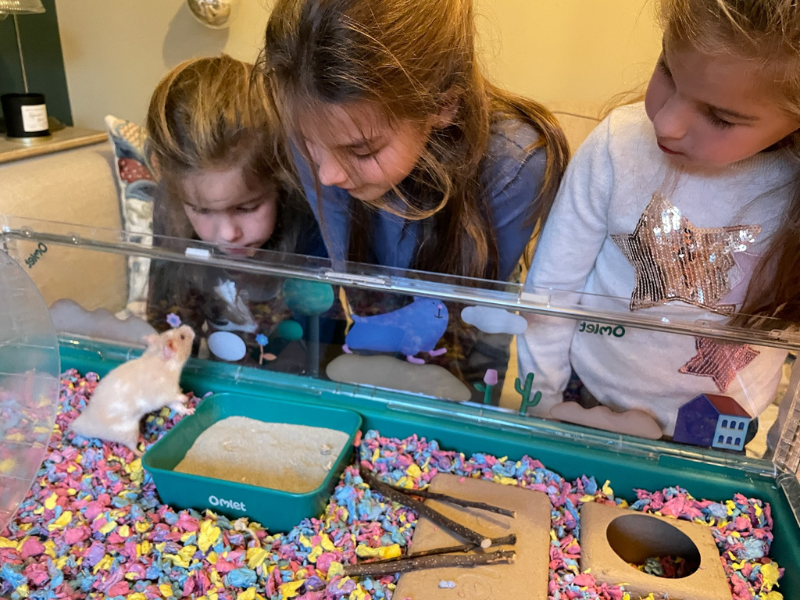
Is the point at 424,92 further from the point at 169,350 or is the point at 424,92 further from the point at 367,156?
the point at 169,350

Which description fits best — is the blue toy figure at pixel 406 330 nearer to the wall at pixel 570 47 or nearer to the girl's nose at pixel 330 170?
the girl's nose at pixel 330 170

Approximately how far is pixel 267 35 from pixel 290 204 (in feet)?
1.17

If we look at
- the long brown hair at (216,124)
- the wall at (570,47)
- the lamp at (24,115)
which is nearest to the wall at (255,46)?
the wall at (570,47)

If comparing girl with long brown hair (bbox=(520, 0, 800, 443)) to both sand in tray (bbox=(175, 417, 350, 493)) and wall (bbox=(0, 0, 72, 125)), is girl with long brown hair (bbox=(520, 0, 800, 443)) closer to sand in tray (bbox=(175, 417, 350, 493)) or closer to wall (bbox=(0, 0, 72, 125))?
sand in tray (bbox=(175, 417, 350, 493))

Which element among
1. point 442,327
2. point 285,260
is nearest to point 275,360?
point 285,260

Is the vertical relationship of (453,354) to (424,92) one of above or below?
below

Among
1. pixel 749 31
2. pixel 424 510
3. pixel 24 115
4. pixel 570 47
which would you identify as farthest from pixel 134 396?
pixel 570 47

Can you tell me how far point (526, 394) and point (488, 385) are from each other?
2.2 inches

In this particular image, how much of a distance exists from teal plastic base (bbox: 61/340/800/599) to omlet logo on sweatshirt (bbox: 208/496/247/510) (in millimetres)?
191

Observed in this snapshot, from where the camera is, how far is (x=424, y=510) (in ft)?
2.42

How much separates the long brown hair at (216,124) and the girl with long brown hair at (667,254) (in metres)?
0.49

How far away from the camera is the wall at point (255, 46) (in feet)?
5.56

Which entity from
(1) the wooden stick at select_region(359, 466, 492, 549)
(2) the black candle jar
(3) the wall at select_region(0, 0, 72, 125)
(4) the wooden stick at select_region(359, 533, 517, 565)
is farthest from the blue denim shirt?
(3) the wall at select_region(0, 0, 72, 125)

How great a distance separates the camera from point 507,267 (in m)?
1.05
